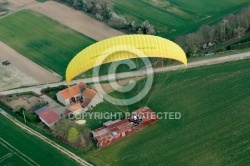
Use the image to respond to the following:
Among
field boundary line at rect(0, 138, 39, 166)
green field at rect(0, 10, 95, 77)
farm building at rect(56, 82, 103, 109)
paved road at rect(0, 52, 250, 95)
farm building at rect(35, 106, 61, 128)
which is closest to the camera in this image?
field boundary line at rect(0, 138, 39, 166)

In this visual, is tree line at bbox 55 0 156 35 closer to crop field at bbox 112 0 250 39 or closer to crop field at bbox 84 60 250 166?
crop field at bbox 112 0 250 39

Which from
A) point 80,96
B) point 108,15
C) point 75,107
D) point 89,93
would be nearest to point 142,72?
point 89,93

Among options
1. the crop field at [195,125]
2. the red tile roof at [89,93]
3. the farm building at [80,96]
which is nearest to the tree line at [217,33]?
the crop field at [195,125]

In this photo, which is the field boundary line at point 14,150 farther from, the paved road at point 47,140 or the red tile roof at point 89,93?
the red tile roof at point 89,93

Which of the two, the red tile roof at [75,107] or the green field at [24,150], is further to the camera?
the red tile roof at [75,107]

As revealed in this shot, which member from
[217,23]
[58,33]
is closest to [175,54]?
[217,23]

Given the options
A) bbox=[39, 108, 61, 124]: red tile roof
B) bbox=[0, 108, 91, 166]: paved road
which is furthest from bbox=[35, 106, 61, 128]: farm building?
bbox=[0, 108, 91, 166]: paved road
